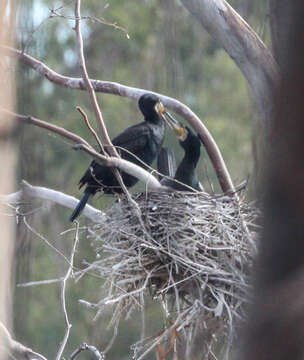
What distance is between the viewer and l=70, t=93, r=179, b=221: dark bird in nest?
4.77m

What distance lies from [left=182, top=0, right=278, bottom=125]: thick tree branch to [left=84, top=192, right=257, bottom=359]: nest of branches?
617mm

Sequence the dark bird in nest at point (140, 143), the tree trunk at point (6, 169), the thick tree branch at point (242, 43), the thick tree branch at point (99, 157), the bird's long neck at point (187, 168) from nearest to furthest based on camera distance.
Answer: the tree trunk at point (6, 169) < the thick tree branch at point (99, 157) < the thick tree branch at point (242, 43) < the bird's long neck at point (187, 168) < the dark bird in nest at point (140, 143)

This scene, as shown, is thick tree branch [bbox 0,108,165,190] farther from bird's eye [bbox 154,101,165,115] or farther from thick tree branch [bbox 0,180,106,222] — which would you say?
bird's eye [bbox 154,101,165,115]

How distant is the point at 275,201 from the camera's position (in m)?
1.15

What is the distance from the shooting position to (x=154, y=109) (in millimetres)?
4977

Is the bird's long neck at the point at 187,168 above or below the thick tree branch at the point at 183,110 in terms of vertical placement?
below

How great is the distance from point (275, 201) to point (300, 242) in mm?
75

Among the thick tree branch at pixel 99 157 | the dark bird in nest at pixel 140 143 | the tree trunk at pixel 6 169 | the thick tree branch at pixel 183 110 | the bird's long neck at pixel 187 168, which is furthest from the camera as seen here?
the dark bird in nest at pixel 140 143

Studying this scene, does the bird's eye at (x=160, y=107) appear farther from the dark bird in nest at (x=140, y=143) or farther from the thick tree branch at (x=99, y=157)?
the thick tree branch at (x=99, y=157)

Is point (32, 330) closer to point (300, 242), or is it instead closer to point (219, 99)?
point (219, 99)

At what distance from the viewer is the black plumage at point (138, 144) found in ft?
15.6

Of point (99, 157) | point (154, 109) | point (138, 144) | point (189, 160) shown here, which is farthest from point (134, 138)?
point (99, 157)

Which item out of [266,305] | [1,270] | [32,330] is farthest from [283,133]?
[32,330]


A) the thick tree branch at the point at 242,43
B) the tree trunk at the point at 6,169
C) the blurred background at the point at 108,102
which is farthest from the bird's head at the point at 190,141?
the blurred background at the point at 108,102
